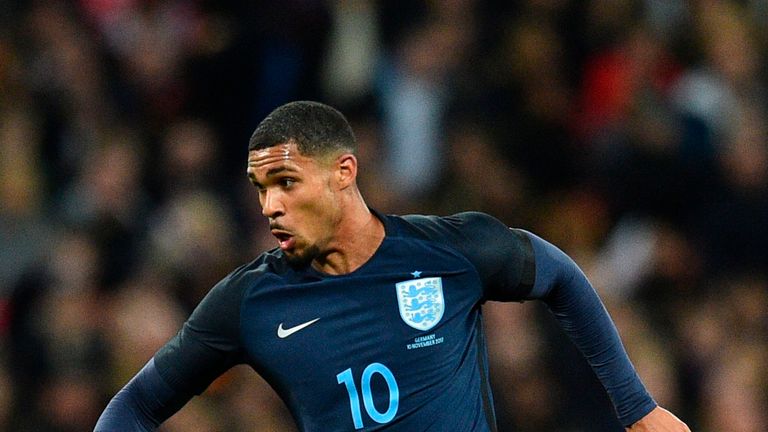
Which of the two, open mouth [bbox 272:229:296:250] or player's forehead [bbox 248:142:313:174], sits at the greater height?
player's forehead [bbox 248:142:313:174]

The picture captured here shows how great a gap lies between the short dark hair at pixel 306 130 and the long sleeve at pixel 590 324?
28.5 inches

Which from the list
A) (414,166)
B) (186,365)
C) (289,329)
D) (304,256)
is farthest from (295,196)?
(414,166)

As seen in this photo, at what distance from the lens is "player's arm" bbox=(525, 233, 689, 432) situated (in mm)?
4770

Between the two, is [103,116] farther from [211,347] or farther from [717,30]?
[211,347]

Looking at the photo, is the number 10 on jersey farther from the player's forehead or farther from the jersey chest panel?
the player's forehead

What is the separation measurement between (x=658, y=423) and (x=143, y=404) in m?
1.62

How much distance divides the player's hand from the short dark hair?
4.13ft

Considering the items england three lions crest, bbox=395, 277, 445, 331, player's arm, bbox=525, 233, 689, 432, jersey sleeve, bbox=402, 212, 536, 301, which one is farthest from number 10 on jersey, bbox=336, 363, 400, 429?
player's arm, bbox=525, 233, 689, 432

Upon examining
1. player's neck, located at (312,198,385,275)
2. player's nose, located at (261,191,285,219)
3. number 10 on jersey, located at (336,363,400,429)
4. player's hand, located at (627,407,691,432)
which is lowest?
player's hand, located at (627,407,691,432)

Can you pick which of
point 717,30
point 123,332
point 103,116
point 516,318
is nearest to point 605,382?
point 516,318

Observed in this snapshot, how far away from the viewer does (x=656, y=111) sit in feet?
29.4

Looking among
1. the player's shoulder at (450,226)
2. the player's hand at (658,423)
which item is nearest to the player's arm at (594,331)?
the player's hand at (658,423)

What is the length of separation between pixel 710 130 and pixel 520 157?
1.14m

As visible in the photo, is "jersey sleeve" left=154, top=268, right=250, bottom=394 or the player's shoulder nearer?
"jersey sleeve" left=154, top=268, right=250, bottom=394
